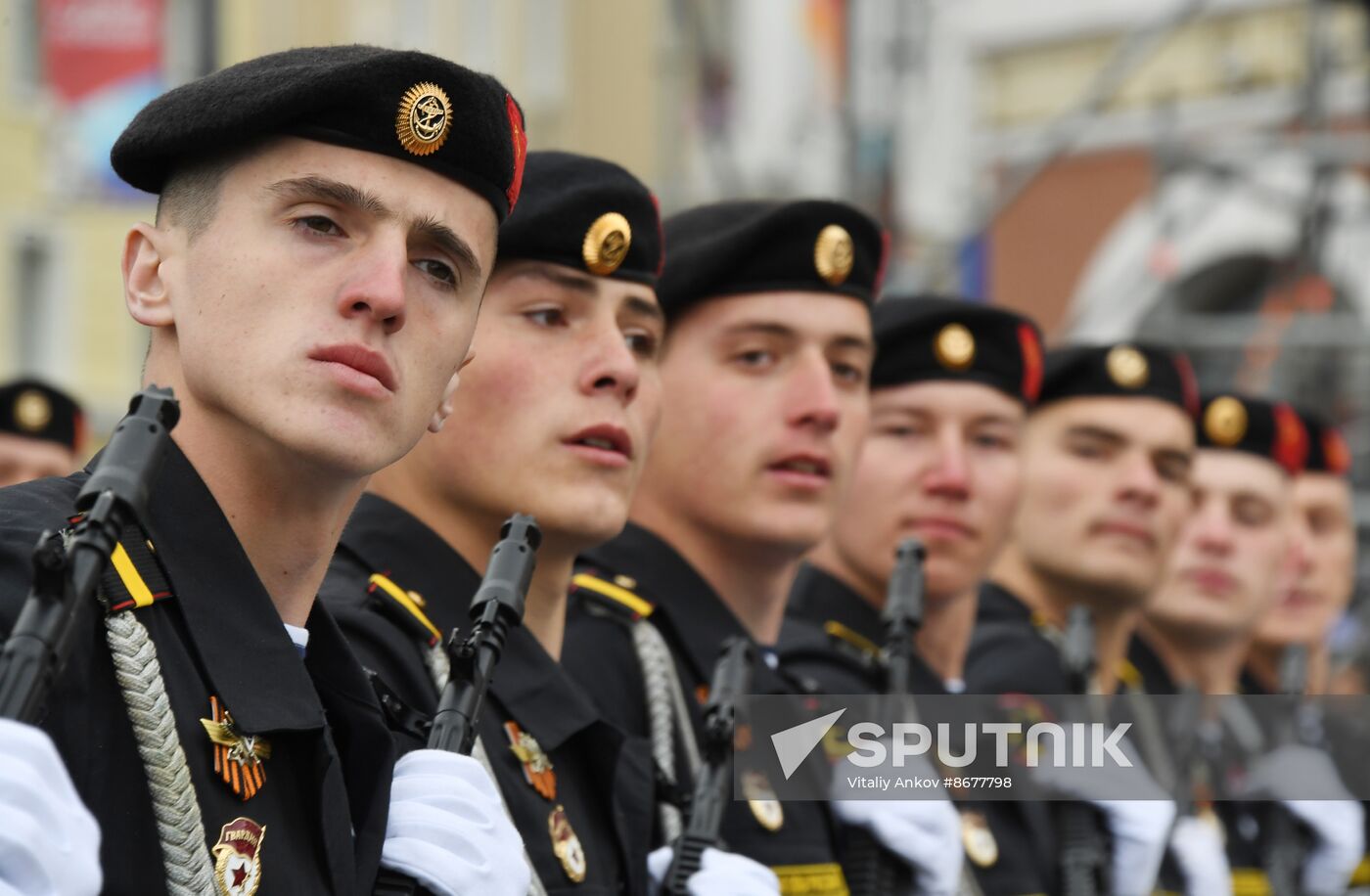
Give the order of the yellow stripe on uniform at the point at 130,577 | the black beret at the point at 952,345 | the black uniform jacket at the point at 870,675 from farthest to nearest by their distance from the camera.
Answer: the black beret at the point at 952,345 → the black uniform jacket at the point at 870,675 → the yellow stripe on uniform at the point at 130,577

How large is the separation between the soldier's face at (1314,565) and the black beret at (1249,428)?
67 centimetres

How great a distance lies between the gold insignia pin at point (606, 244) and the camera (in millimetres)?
3996

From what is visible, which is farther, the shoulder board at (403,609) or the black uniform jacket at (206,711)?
the shoulder board at (403,609)

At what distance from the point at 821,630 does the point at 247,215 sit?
267 cm

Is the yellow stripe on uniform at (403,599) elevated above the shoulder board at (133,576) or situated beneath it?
elevated above

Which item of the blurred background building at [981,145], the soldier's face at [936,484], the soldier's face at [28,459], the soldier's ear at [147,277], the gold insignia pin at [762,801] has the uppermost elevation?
the blurred background building at [981,145]

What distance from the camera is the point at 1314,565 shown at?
29.0 feet

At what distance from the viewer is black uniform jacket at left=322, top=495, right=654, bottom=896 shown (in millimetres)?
3441

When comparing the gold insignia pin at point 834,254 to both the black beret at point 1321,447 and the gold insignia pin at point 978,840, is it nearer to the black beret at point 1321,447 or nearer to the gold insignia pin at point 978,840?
the gold insignia pin at point 978,840

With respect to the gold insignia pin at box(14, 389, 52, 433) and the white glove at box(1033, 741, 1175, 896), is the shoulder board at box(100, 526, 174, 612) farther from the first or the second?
the gold insignia pin at box(14, 389, 52, 433)

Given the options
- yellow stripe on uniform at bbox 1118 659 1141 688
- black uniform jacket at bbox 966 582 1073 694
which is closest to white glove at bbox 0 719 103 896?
black uniform jacket at bbox 966 582 1073 694

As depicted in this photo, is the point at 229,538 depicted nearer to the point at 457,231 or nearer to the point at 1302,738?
the point at 457,231

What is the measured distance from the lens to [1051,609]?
21.4 feet

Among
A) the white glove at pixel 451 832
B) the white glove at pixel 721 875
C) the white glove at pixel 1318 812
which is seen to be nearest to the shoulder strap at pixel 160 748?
the white glove at pixel 451 832
